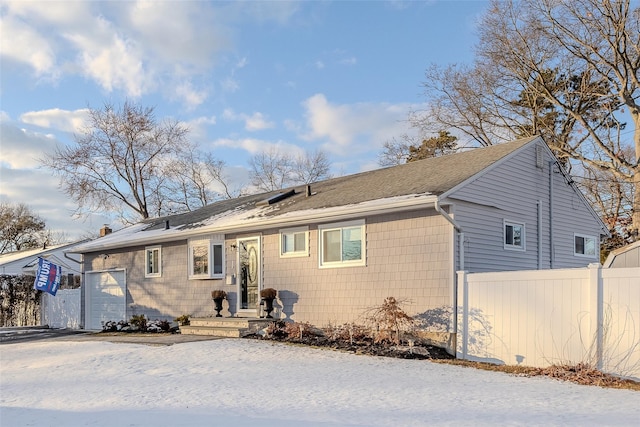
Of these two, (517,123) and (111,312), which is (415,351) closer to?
(111,312)

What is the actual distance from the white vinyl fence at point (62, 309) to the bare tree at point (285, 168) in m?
20.0

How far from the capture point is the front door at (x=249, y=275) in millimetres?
14156

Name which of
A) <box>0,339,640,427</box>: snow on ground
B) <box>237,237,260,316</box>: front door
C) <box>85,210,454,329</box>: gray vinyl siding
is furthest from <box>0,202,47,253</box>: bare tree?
<box>0,339,640,427</box>: snow on ground

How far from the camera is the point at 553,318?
8961 millimetres

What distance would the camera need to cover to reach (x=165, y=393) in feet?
23.7

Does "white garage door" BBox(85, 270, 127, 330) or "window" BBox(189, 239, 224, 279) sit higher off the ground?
"window" BBox(189, 239, 224, 279)

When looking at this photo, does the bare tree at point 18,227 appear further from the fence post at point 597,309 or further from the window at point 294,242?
the fence post at point 597,309

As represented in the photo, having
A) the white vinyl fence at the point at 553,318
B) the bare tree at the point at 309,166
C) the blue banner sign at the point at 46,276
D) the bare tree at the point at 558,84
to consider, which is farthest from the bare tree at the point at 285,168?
the white vinyl fence at the point at 553,318

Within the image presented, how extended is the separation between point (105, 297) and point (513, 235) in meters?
13.6

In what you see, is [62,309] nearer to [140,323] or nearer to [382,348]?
[140,323]

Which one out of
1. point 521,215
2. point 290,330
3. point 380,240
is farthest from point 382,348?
point 521,215

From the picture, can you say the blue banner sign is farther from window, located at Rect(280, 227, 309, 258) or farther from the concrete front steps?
window, located at Rect(280, 227, 309, 258)

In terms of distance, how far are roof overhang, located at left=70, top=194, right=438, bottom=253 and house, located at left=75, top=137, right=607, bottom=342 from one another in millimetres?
41

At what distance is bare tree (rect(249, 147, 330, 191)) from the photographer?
40.1 metres
